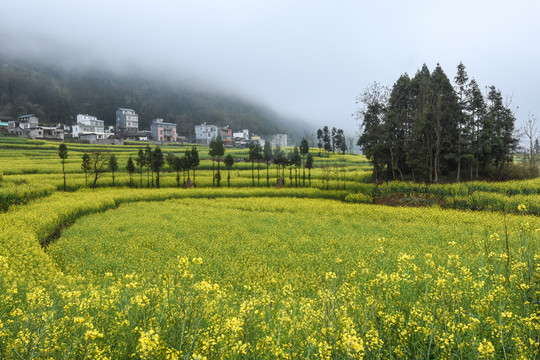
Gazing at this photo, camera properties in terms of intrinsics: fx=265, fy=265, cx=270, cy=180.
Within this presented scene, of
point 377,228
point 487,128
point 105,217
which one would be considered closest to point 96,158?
point 105,217

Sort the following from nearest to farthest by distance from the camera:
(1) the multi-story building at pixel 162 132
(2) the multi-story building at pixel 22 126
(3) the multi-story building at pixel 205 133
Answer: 1. (2) the multi-story building at pixel 22 126
2. (1) the multi-story building at pixel 162 132
3. (3) the multi-story building at pixel 205 133

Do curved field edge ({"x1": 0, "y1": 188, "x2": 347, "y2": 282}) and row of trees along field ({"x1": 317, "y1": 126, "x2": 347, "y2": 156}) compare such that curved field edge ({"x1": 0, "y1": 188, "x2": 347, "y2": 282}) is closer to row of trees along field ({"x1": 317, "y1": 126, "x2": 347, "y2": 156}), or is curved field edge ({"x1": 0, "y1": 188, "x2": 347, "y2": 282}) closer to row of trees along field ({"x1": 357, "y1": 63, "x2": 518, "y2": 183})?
row of trees along field ({"x1": 357, "y1": 63, "x2": 518, "y2": 183})

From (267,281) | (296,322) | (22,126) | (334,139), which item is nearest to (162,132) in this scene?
(22,126)

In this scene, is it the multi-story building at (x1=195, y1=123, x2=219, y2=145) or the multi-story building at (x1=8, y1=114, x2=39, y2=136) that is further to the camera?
the multi-story building at (x1=195, y1=123, x2=219, y2=145)

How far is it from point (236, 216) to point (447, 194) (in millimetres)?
21533

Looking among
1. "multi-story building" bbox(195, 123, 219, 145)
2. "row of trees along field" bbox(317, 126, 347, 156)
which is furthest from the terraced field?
"multi-story building" bbox(195, 123, 219, 145)

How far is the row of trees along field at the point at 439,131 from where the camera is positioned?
34844mm

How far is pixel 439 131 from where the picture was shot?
109 ft

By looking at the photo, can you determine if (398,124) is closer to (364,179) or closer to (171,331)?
(364,179)

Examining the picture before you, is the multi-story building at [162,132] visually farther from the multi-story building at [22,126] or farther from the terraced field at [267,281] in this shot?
the terraced field at [267,281]

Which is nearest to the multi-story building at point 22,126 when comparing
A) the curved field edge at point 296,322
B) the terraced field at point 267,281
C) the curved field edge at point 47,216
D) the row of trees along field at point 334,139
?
the terraced field at point 267,281

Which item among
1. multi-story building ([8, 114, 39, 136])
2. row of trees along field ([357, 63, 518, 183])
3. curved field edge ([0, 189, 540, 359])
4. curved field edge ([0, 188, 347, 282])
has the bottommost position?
curved field edge ([0, 188, 347, 282])

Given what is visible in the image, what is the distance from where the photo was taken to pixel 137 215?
21078 mm

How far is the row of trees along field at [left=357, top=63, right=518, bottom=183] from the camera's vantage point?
114 ft
